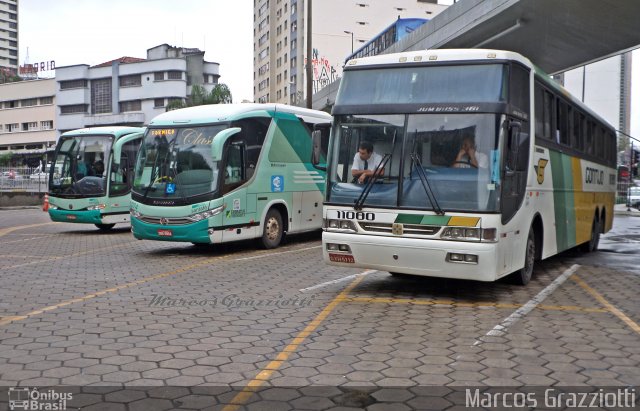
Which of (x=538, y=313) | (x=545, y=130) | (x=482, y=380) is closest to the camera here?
(x=482, y=380)

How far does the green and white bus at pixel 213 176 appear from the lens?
13484 millimetres

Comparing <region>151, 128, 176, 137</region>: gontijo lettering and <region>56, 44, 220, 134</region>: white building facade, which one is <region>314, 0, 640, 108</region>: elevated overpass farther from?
<region>56, 44, 220, 134</region>: white building facade

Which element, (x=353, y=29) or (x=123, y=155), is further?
(x=353, y=29)

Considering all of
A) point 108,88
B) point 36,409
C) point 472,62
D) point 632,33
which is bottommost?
point 36,409

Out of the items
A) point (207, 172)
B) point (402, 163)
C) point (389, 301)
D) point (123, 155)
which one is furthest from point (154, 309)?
point (123, 155)

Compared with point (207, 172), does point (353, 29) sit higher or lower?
higher

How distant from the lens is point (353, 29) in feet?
306

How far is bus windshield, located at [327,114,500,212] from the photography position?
26.8 feet

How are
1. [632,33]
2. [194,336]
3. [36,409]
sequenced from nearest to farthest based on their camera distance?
1. [36,409]
2. [194,336]
3. [632,33]

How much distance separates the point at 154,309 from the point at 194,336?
1551 mm

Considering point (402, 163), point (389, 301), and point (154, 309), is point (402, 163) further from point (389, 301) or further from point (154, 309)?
point (154, 309)

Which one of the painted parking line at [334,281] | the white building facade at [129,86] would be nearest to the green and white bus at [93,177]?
the painted parking line at [334,281]

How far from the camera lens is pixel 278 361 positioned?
5703 mm

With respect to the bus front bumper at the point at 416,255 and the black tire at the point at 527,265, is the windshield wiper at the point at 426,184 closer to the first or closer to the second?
the bus front bumper at the point at 416,255
